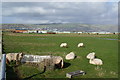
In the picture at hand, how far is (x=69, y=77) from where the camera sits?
1441cm

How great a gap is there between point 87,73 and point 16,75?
670 cm

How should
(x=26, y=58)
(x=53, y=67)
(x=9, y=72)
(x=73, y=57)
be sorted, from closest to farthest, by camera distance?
(x=9, y=72) → (x=53, y=67) → (x=26, y=58) → (x=73, y=57)

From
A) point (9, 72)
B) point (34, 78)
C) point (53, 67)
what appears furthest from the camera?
point (53, 67)

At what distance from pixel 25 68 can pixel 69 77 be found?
471cm

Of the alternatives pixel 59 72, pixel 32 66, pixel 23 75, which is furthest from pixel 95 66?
pixel 23 75

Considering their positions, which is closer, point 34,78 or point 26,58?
point 34,78

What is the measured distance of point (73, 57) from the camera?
21500 millimetres

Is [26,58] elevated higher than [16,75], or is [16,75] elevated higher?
[26,58]

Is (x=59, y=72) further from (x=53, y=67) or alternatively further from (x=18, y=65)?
(x=18, y=65)

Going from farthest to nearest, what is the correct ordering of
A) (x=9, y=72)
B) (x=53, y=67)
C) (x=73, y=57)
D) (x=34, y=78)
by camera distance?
(x=73, y=57) < (x=53, y=67) < (x=9, y=72) < (x=34, y=78)

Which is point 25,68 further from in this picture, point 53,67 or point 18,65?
point 53,67

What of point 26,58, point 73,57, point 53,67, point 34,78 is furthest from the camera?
point 73,57

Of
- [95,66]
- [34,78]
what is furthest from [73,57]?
[34,78]

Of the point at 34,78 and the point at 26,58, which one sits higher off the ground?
the point at 26,58
